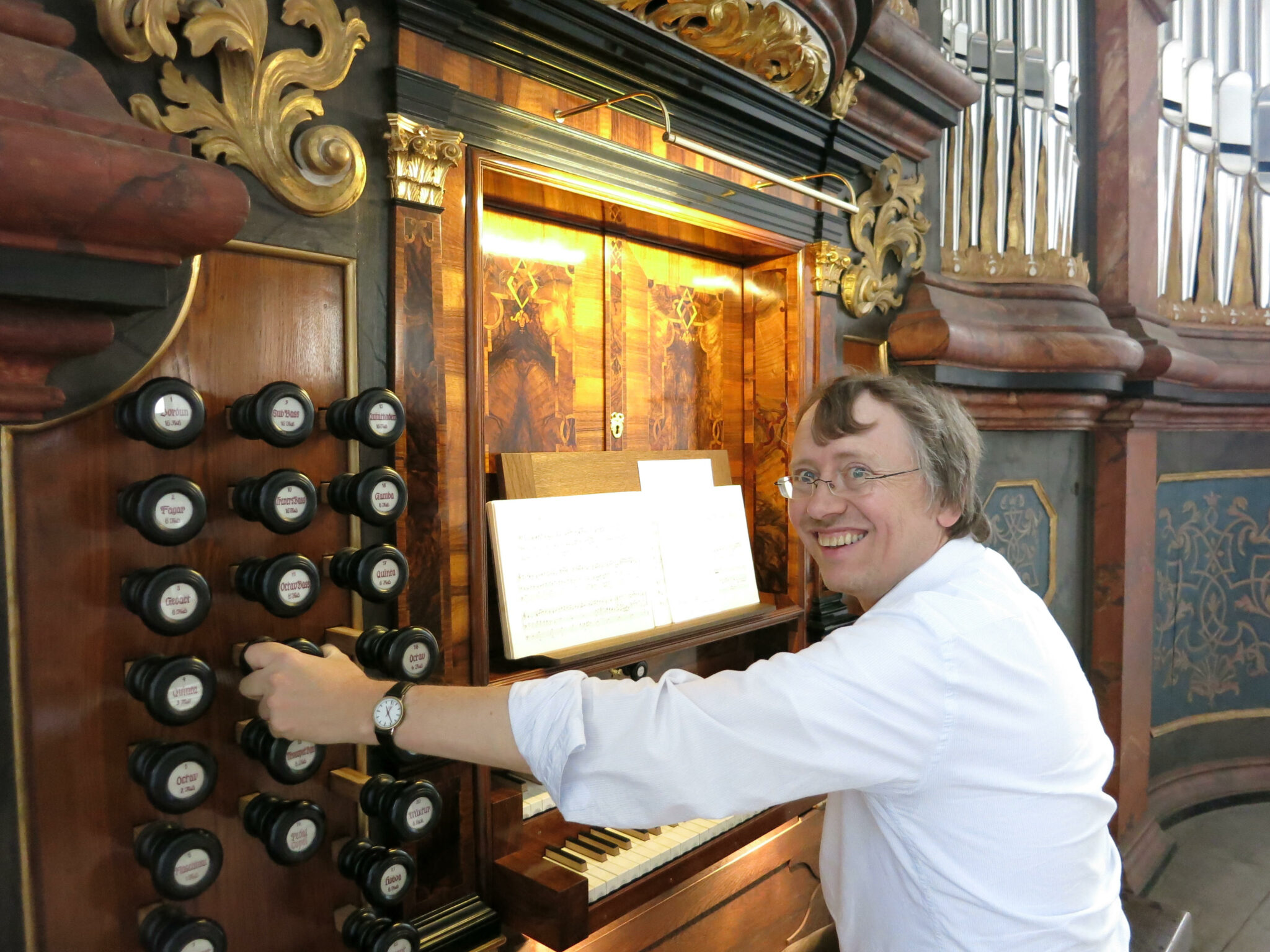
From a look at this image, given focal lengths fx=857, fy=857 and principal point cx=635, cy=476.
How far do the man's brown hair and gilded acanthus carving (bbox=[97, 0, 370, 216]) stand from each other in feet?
3.10

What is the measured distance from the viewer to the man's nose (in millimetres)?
1483

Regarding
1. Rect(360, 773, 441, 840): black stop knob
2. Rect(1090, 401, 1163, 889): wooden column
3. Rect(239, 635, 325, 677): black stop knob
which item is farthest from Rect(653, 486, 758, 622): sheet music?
Rect(1090, 401, 1163, 889): wooden column

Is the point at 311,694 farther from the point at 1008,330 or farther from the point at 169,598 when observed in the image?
the point at 1008,330

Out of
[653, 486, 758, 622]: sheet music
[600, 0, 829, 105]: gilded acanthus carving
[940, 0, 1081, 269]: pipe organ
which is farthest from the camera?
[940, 0, 1081, 269]: pipe organ

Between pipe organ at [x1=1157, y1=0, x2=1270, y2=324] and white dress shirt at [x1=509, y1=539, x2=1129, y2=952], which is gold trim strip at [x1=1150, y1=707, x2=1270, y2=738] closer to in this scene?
pipe organ at [x1=1157, y1=0, x2=1270, y2=324]

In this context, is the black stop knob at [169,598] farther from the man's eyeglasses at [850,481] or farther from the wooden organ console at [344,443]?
the man's eyeglasses at [850,481]

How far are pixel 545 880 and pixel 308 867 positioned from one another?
1.52ft

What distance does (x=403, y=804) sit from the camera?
144 centimetres

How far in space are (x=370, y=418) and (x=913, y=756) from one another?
0.98 m

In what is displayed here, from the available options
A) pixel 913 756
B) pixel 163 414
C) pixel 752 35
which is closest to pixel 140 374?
pixel 163 414

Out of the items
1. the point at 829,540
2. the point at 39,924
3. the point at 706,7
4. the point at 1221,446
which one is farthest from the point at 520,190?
the point at 1221,446

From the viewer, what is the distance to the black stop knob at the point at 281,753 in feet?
4.46

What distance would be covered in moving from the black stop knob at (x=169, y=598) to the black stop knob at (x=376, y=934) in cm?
64

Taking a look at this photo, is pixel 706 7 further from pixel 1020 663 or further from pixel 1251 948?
pixel 1251 948
